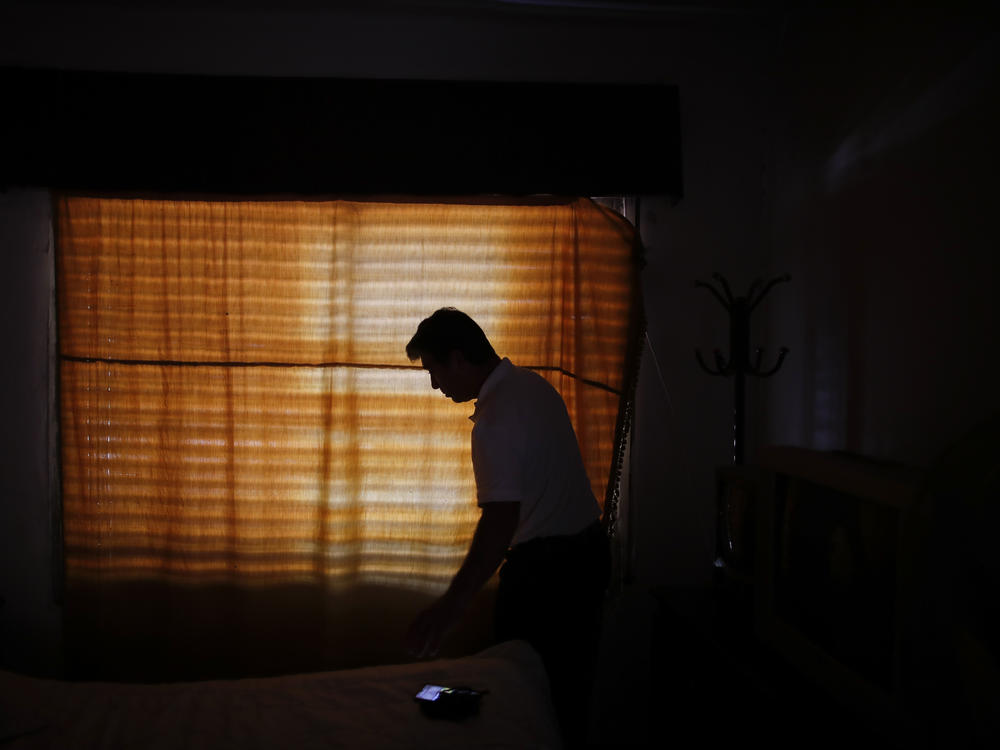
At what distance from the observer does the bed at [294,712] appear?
141cm

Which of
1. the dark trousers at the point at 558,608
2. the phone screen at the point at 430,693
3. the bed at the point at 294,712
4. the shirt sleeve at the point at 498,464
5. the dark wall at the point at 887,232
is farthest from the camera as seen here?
the dark trousers at the point at 558,608

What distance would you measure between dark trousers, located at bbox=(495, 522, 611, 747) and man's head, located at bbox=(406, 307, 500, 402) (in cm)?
49

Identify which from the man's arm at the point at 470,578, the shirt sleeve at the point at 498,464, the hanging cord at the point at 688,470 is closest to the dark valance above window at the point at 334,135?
the hanging cord at the point at 688,470

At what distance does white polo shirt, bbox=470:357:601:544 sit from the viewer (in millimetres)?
1757

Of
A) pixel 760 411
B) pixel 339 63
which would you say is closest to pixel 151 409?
pixel 339 63

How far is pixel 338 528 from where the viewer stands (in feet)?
8.39

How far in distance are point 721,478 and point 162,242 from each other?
207 centimetres

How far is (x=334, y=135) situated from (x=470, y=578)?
1.69 meters

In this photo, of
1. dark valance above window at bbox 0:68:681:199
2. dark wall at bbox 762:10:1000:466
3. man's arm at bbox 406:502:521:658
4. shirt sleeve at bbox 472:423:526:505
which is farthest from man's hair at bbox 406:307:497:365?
dark wall at bbox 762:10:1000:466

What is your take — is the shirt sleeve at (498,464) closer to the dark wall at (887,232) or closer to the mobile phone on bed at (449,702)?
the mobile phone on bed at (449,702)

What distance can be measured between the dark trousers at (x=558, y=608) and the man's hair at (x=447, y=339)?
1.81 ft

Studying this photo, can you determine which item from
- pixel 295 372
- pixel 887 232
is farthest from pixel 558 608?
pixel 887 232

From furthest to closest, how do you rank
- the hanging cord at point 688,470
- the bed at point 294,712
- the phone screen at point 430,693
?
the hanging cord at point 688,470
the phone screen at point 430,693
the bed at point 294,712

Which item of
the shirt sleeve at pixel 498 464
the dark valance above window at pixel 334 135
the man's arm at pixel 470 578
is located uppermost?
the dark valance above window at pixel 334 135
